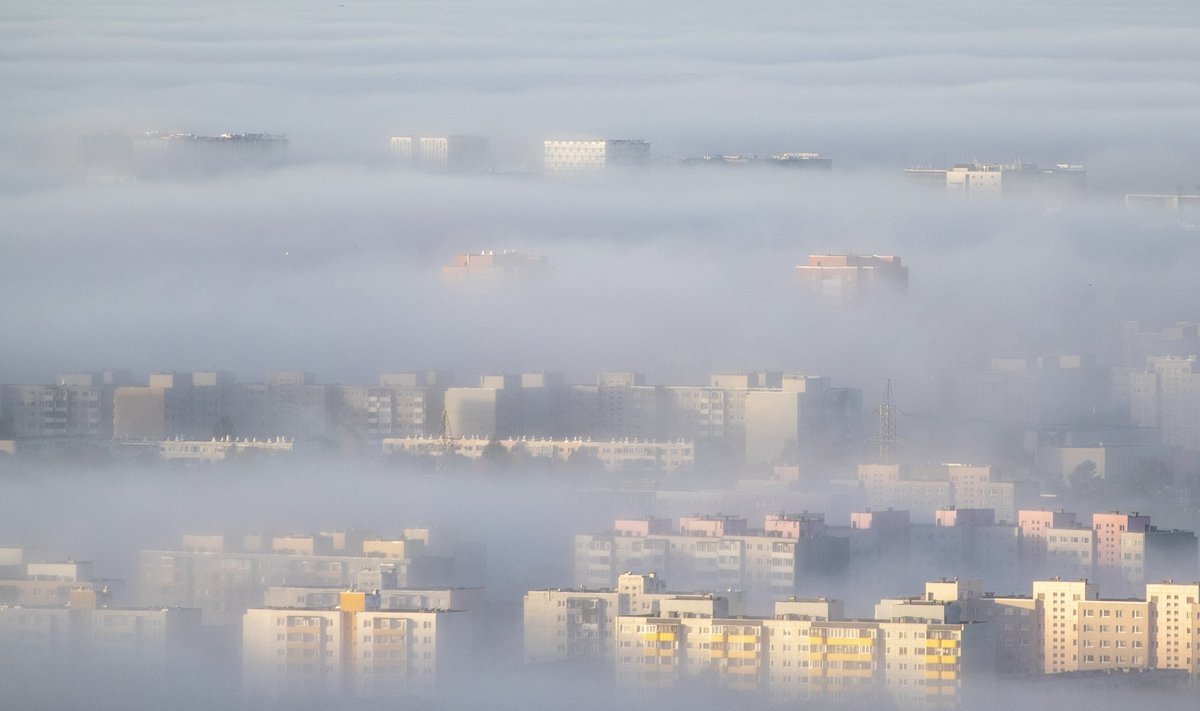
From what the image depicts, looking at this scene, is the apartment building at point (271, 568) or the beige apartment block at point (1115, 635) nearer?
the beige apartment block at point (1115, 635)

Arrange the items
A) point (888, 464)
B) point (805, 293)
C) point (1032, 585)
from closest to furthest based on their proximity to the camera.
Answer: point (1032, 585) → point (888, 464) → point (805, 293)

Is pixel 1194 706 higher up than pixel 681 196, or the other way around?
pixel 681 196

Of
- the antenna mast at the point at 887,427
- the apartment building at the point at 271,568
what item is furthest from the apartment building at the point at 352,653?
the antenna mast at the point at 887,427

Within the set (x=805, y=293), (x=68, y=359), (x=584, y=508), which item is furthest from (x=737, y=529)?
(x=805, y=293)

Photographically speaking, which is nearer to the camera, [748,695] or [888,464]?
[748,695]

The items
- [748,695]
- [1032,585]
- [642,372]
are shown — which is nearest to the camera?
[748,695]

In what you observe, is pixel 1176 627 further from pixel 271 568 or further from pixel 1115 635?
pixel 271 568

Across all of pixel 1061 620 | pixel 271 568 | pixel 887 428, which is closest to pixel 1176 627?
pixel 1061 620

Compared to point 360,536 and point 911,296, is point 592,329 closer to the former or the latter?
point 911,296

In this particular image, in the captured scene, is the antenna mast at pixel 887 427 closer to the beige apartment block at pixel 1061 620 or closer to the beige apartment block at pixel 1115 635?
the beige apartment block at pixel 1061 620

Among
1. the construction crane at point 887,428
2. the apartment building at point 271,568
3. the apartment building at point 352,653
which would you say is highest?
the construction crane at point 887,428

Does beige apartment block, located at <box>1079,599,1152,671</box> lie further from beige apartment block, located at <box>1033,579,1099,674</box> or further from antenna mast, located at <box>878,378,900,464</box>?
antenna mast, located at <box>878,378,900,464</box>
